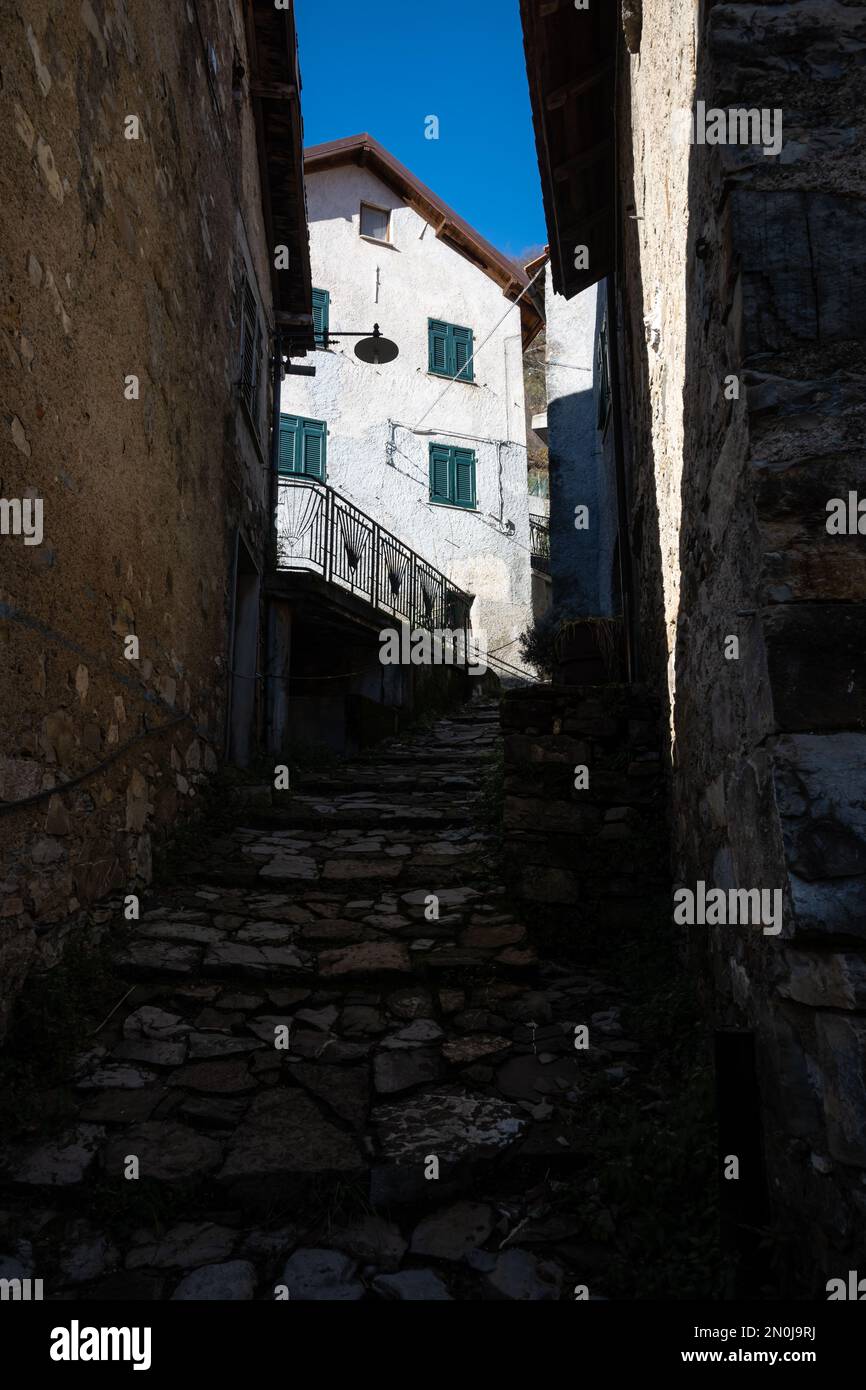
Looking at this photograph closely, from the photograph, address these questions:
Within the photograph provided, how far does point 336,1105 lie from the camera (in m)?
2.84

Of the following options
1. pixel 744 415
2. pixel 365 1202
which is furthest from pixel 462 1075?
pixel 744 415

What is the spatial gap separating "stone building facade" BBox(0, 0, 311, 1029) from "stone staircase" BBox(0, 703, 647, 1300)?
0.54m

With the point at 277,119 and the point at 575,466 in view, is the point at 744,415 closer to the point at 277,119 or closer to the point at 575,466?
the point at 277,119

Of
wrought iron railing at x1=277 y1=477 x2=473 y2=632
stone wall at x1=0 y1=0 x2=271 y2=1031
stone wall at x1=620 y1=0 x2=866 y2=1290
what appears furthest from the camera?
wrought iron railing at x1=277 y1=477 x2=473 y2=632

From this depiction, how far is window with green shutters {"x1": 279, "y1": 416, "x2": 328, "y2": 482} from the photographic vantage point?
14461 millimetres

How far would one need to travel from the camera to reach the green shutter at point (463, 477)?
15500 mm

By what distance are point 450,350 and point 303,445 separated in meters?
3.55

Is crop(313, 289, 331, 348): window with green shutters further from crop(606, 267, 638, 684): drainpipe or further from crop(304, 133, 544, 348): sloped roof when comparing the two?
crop(606, 267, 638, 684): drainpipe

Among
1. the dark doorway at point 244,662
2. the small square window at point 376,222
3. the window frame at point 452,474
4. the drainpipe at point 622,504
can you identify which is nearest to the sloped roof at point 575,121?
the drainpipe at point 622,504

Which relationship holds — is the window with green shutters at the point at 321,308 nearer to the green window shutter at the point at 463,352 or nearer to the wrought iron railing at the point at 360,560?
the green window shutter at the point at 463,352

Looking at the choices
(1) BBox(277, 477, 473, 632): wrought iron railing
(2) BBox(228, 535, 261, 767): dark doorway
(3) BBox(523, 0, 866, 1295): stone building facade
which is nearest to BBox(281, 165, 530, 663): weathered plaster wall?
(1) BBox(277, 477, 473, 632): wrought iron railing

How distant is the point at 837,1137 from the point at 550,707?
9.47 ft

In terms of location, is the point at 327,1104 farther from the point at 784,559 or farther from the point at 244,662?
the point at 244,662
